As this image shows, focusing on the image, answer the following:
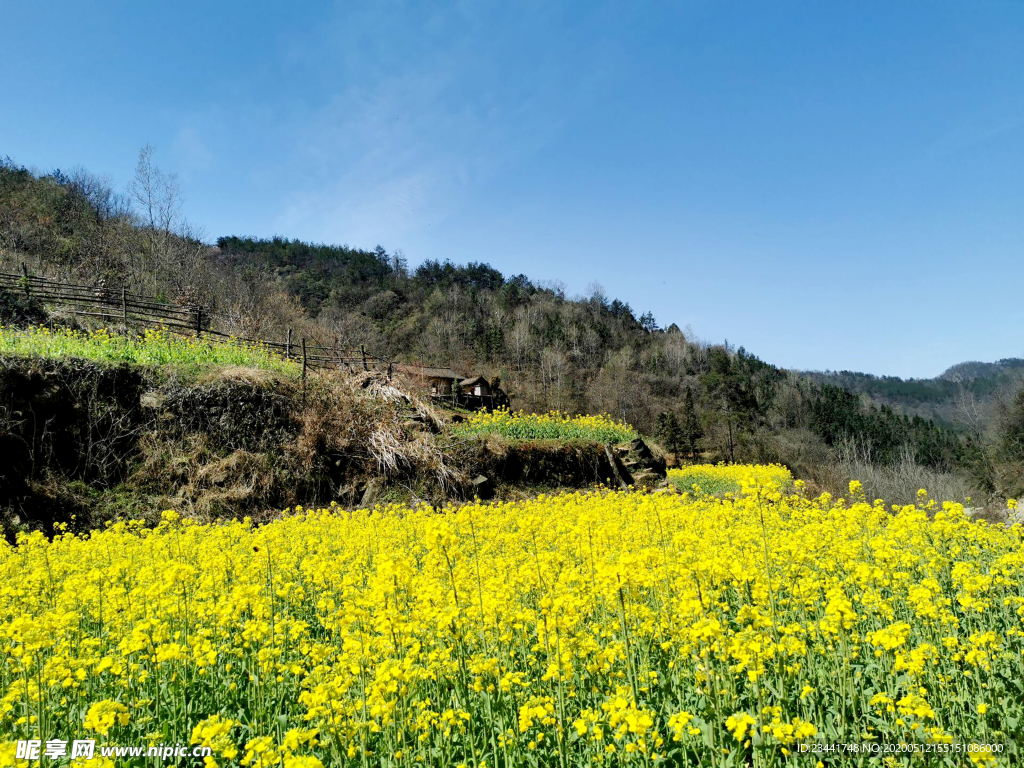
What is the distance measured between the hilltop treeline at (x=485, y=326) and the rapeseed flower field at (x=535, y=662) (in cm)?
2309

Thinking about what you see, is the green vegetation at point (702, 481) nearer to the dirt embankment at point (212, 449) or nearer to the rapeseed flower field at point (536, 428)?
the rapeseed flower field at point (536, 428)

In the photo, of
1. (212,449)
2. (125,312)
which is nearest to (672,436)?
(212,449)

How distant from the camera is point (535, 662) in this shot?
3.69 m

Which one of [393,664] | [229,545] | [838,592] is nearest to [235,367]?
[229,545]

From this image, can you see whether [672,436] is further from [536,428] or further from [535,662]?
[535,662]

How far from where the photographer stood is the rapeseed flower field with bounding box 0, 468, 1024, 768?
8.98ft

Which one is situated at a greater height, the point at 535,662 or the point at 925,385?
the point at 925,385

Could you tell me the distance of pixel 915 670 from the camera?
2646 millimetres

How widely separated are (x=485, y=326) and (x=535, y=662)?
72266 millimetres

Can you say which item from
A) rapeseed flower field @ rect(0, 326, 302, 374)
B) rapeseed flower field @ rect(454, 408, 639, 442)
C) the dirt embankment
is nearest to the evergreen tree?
rapeseed flower field @ rect(454, 408, 639, 442)

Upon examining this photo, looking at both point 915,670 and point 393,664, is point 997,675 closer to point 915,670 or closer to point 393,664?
point 915,670

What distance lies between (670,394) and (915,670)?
Answer: 233 feet

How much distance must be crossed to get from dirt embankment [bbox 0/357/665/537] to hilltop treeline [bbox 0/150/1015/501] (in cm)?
1303

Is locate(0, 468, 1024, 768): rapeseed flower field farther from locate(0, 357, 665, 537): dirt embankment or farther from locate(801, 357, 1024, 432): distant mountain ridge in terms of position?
locate(801, 357, 1024, 432): distant mountain ridge
